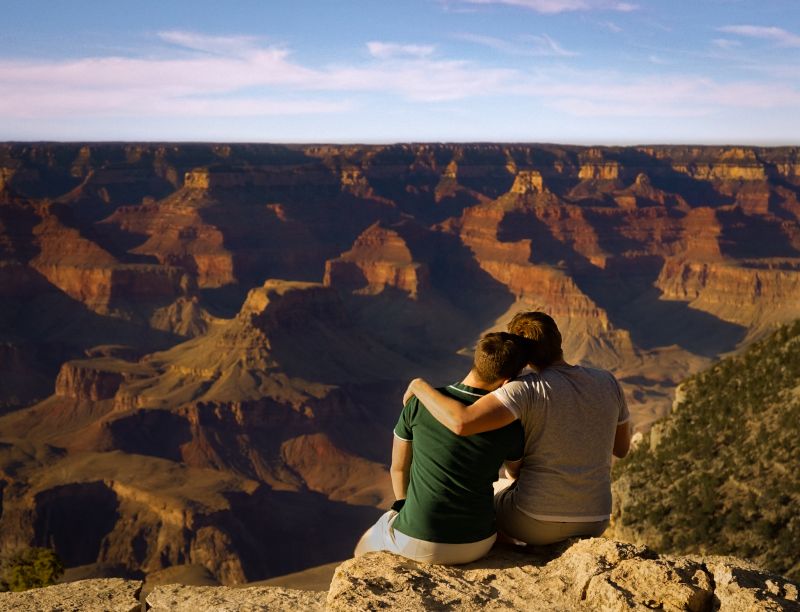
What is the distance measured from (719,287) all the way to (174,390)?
78.7m

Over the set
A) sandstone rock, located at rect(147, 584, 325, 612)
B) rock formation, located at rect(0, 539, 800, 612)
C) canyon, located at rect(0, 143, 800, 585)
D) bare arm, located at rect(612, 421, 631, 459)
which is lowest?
canyon, located at rect(0, 143, 800, 585)

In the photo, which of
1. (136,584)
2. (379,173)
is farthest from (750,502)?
(379,173)

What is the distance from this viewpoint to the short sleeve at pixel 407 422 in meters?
7.89

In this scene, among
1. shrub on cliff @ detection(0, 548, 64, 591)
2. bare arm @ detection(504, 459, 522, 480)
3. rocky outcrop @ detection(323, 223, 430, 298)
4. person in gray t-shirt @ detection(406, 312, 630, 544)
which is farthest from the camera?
rocky outcrop @ detection(323, 223, 430, 298)

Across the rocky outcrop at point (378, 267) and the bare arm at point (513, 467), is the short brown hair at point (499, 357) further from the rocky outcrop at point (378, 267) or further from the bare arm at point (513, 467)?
the rocky outcrop at point (378, 267)

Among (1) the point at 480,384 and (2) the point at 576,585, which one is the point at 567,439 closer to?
(1) the point at 480,384

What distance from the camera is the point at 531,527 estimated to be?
8.28 m

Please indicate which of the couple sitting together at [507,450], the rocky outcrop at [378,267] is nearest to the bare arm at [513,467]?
the couple sitting together at [507,450]

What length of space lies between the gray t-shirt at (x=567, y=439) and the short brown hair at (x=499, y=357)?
0.12 m

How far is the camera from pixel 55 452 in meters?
63.7

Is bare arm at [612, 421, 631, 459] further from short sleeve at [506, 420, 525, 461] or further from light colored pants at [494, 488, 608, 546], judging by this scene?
short sleeve at [506, 420, 525, 461]

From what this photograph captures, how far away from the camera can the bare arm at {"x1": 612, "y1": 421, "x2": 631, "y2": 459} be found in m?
8.54

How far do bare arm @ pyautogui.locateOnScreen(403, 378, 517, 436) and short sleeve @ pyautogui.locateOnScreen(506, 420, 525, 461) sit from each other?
0.22 meters

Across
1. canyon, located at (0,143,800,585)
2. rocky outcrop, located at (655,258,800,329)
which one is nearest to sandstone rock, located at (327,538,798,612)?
canyon, located at (0,143,800,585)
